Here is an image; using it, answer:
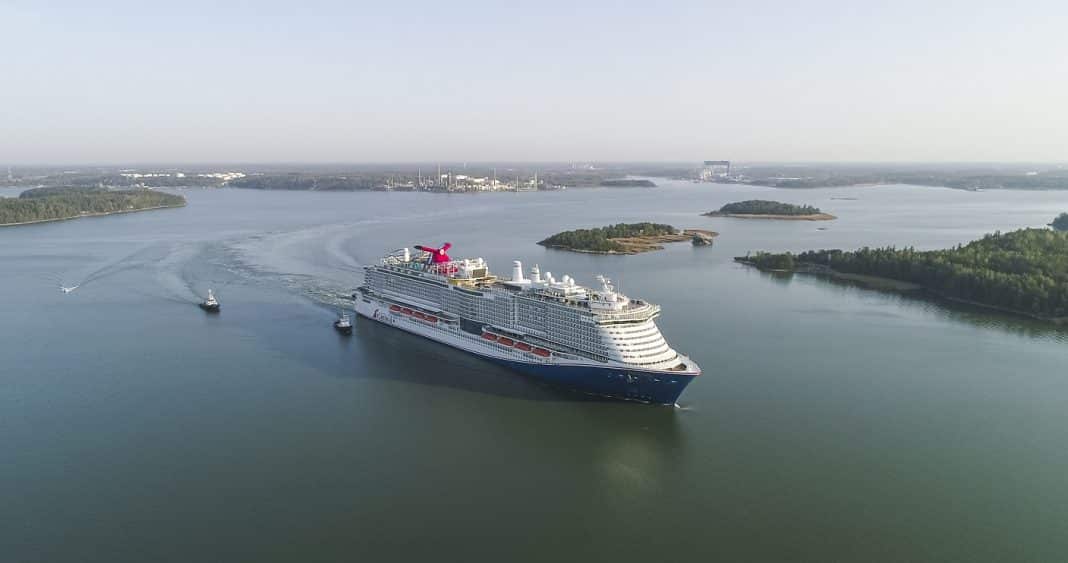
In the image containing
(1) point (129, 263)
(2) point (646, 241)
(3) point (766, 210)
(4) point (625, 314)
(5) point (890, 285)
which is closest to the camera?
(4) point (625, 314)

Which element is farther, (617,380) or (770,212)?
(770,212)

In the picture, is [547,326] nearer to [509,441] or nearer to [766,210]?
[509,441]

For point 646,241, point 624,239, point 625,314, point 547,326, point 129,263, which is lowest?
point 129,263

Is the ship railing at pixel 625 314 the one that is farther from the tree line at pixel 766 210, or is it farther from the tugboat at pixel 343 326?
the tree line at pixel 766 210

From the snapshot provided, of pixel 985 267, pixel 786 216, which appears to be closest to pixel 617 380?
pixel 985 267

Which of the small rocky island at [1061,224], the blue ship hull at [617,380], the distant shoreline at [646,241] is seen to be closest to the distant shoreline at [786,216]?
the distant shoreline at [646,241]

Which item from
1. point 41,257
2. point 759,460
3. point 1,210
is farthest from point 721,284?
point 1,210

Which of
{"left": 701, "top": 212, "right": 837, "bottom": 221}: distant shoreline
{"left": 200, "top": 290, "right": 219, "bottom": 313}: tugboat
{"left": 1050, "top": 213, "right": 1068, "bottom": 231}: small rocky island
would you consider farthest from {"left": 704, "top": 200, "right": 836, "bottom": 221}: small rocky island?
{"left": 200, "top": 290, "right": 219, "bottom": 313}: tugboat
